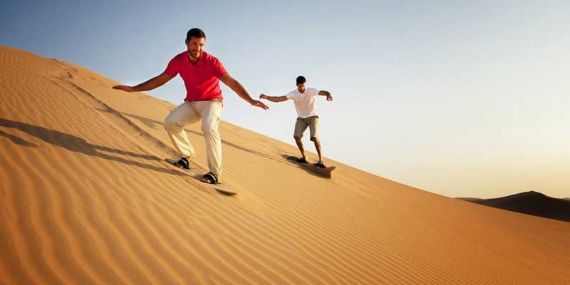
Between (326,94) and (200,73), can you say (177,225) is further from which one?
(326,94)

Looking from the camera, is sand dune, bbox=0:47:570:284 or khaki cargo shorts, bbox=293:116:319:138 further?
khaki cargo shorts, bbox=293:116:319:138

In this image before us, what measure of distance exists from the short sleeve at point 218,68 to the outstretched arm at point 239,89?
0.05 m

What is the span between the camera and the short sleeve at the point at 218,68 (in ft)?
13.1

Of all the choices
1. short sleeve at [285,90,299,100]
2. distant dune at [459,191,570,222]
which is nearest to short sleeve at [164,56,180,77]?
short sleeve at [285,90,299,100]

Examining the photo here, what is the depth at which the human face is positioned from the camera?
375cm

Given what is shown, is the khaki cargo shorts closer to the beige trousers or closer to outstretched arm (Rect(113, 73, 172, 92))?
the beige trousers

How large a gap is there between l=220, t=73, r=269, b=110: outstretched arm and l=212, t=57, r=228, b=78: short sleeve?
0.05m

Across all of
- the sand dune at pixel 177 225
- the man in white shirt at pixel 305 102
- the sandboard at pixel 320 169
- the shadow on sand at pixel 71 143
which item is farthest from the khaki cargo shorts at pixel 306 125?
the shadow on sand at pixel 71 143

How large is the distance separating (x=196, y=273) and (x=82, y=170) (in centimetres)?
202

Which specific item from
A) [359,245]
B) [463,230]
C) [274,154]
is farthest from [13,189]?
[463,230]

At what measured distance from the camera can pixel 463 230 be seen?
260 inches

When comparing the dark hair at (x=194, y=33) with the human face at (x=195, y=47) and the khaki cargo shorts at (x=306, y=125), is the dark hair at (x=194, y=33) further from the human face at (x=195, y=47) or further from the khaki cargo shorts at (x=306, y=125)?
the khaki cargo shorts at (x=306, y=125)

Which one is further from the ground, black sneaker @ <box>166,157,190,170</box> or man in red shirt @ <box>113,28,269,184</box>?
man in red shirt @ <box>113,28,269,184</box>

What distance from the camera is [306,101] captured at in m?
7.57
